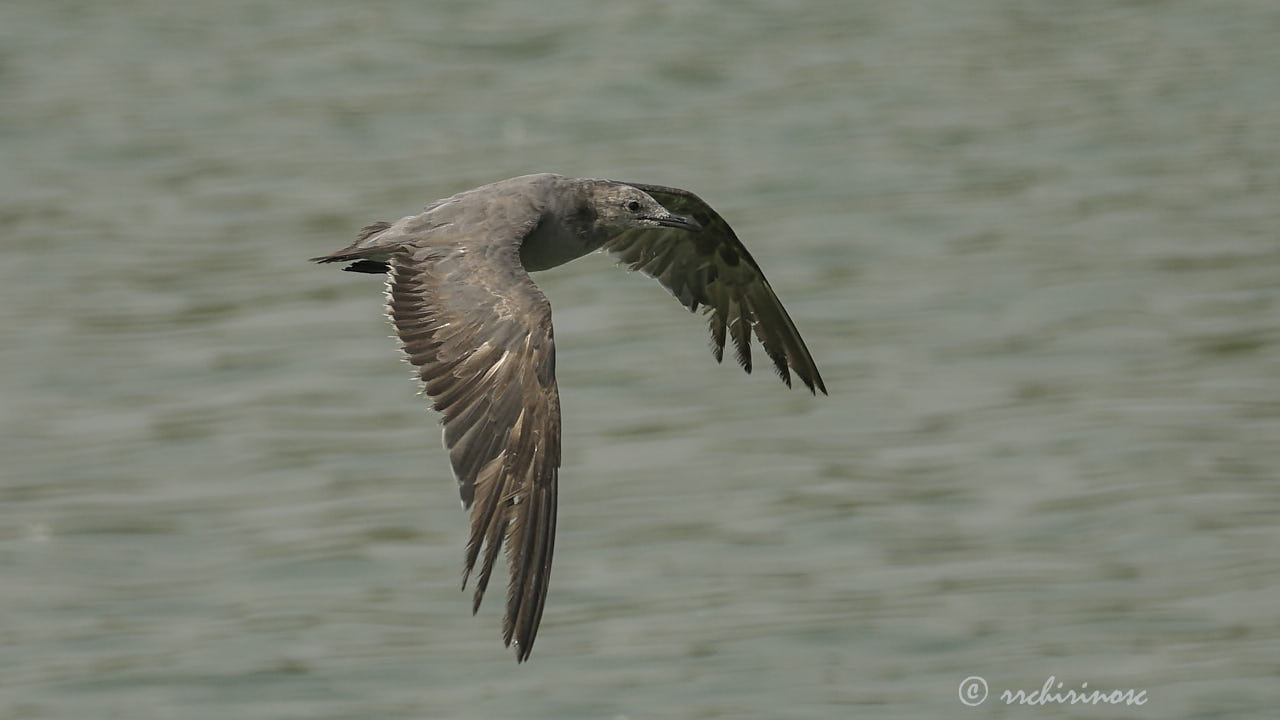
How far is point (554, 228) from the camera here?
32.3ft

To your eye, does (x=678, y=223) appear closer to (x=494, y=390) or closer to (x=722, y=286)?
(x=722, y=286)

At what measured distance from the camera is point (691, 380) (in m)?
15.3

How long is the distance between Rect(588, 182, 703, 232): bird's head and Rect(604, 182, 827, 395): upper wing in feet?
3.34

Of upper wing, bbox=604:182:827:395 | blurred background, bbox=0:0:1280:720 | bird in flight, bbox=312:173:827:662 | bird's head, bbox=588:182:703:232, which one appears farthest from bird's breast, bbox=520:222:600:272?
blurred background, bbox=0:0:1280:720

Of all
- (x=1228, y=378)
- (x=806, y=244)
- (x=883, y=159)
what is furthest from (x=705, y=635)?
(x=883, y=159)

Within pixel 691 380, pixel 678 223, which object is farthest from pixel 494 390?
pixel 691 380

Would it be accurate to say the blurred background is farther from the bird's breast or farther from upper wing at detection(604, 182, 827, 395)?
the bird's breast

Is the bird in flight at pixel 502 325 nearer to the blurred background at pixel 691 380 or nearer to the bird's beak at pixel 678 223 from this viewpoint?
the bird's beak at pixel 678 223

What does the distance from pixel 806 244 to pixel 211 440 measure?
231 inches

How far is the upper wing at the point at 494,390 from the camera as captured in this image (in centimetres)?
775

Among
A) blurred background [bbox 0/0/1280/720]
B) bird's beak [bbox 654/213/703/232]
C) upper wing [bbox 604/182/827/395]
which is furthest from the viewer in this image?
blurred background [bbox 0/0/1280/720]

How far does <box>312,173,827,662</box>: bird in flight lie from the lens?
25.6ft

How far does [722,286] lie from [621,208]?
1418 millimetres

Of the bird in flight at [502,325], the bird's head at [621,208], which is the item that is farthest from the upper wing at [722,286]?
the bird's head at [621,208]
